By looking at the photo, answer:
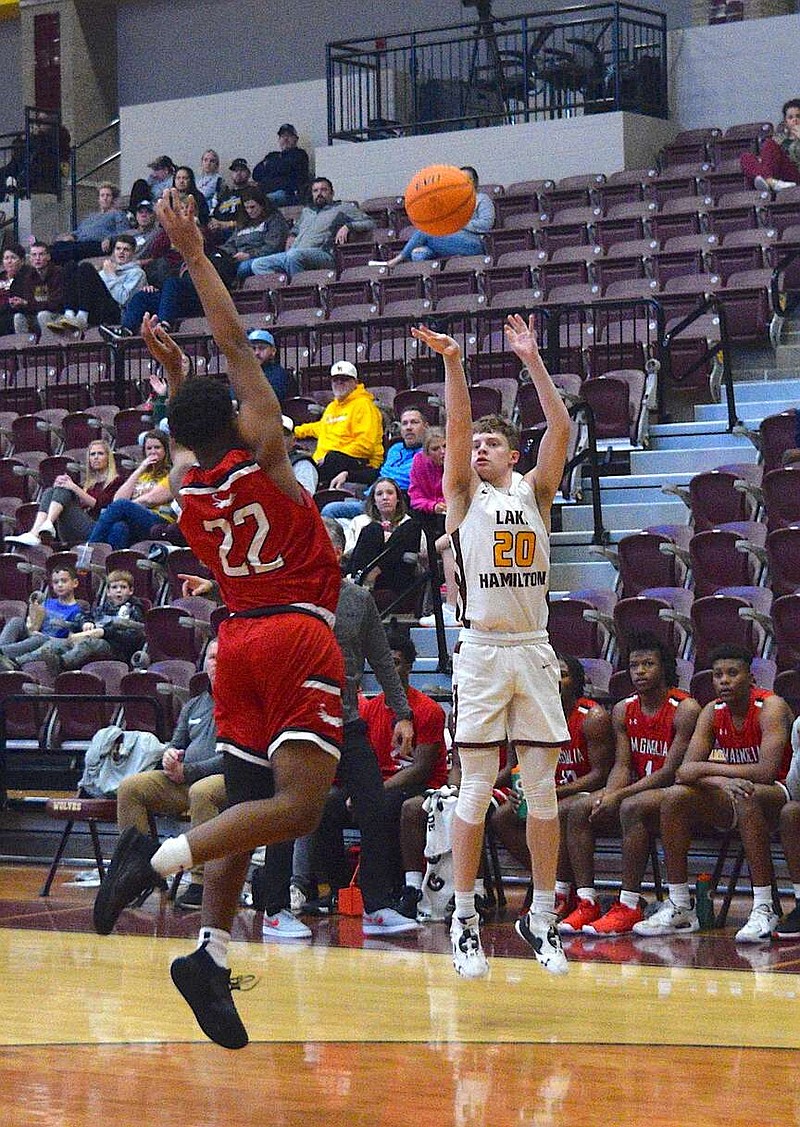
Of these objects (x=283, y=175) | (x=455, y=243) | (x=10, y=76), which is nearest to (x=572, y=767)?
(x=455, y=243)

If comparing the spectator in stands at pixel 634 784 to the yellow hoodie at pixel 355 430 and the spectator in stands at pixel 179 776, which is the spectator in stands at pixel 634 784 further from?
the yellow hoodie at pixel 355 430

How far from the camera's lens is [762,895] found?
771 centimetres

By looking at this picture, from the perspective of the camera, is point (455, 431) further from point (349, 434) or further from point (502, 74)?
point (502, 74)

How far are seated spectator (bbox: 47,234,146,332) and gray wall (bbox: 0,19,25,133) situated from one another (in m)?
8.47

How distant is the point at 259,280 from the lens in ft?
56.7

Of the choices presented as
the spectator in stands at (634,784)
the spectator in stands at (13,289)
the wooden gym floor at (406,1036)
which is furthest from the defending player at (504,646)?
the spectator in stands at (13,289)

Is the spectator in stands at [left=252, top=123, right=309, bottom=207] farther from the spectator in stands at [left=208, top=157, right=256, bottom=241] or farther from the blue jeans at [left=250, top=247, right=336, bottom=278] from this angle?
the blue jeans at [left=250, top=247, right=336, bottom=278]

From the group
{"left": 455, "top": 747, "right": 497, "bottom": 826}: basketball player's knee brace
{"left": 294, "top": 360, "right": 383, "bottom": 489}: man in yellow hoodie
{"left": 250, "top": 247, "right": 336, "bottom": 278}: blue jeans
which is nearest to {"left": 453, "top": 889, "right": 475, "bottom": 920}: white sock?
{"left": 455, "top": 747, "right": 497, "bottom": 826}: basketball player's knee brace

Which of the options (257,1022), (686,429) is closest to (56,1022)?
(257,1022)

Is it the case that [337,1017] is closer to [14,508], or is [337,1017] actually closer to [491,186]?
[14,508]

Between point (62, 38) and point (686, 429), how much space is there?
14.7 m

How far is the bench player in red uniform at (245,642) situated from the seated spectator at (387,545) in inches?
211

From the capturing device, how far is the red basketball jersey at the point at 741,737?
804 cm

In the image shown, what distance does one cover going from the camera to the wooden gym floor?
472 centimetres
